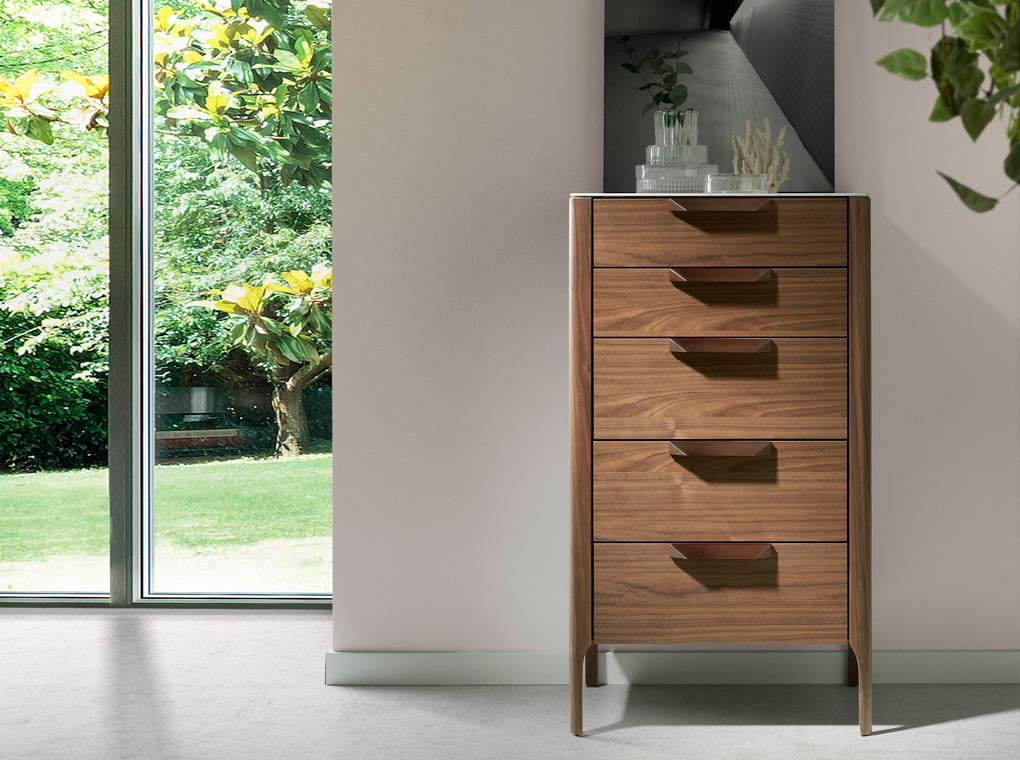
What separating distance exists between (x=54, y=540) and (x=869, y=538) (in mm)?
2628

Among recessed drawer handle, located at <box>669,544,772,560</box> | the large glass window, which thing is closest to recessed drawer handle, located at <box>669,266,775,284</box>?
recessed drawer handle, located at <box>669,544,772,560</box>

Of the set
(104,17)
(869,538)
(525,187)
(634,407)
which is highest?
(104,17)

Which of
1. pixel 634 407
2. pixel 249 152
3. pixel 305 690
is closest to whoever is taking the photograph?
pixel 634 407

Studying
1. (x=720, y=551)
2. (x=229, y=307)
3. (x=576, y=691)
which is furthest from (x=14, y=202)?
(x=720, y=551)

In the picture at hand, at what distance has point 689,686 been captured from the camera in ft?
8.33

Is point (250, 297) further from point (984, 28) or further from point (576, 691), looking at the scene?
point (984, 28)

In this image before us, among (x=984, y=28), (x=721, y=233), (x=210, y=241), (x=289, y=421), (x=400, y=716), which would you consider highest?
(x=210, y=241)

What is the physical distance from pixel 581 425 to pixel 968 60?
5.28ft

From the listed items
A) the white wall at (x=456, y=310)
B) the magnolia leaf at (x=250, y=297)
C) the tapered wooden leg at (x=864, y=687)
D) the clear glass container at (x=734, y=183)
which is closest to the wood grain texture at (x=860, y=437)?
the tapered wooden leg at (x=864, y=687)

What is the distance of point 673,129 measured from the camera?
252cm

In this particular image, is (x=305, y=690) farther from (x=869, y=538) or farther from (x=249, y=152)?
(x=249, y=152)

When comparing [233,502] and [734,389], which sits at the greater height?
[734,389]

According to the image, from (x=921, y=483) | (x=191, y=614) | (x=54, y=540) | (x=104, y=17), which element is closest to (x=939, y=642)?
(x=921, y=483)

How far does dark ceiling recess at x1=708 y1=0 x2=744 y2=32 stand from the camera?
8.48 feet
